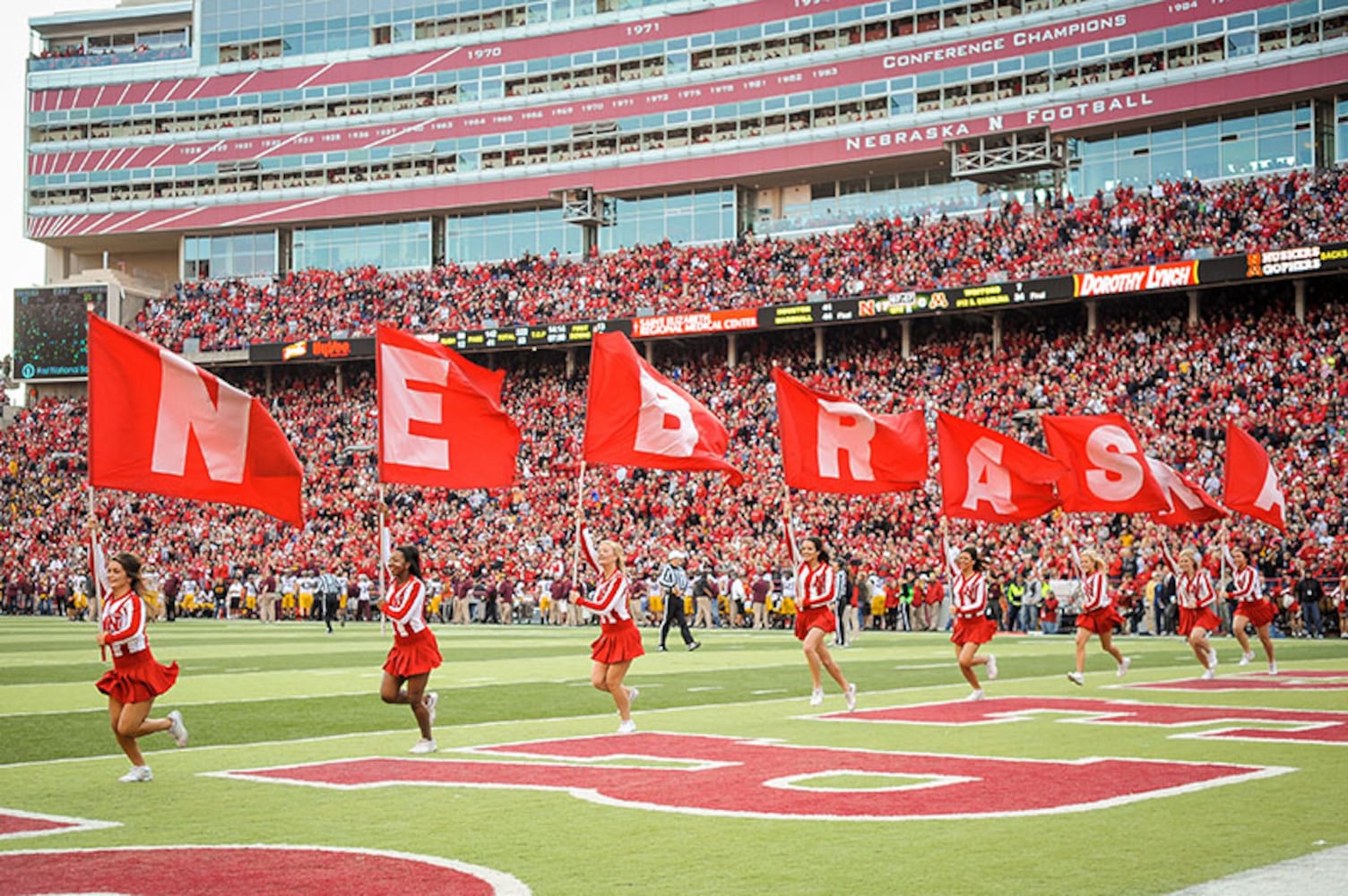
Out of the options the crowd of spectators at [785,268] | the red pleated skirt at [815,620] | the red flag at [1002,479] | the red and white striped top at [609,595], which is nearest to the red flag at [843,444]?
the red flag at [1002,479]

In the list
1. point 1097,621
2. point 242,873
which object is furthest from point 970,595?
point 242,873

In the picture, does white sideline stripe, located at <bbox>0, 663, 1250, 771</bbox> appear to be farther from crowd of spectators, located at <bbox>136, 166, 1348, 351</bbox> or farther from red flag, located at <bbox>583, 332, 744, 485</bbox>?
crowd of spectators, located at <bbox>136, 166, 1348, 351</bbox>

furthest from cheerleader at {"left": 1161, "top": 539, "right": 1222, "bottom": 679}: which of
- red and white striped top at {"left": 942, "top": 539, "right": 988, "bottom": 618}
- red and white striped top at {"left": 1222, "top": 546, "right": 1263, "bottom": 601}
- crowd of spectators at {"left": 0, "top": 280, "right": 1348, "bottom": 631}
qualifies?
crowd of spectators at {"left": 0, "top": 280, "right": 1348, "bottom": 631}

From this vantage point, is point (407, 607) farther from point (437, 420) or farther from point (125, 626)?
point (437, 420)

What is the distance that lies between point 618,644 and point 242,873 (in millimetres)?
7116

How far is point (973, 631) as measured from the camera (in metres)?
18.1

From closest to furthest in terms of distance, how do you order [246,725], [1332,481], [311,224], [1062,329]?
[246,725]
[1332,481]
[1062,329]
[311,224]

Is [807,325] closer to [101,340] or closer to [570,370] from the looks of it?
[570,370]

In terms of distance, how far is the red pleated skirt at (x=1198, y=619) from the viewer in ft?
68.1

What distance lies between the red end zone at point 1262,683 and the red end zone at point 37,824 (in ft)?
44.4

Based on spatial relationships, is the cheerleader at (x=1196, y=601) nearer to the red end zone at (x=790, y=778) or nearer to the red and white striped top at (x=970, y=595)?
the red and white striped top at (x=970, y=595)

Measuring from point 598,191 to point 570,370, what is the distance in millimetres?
10467

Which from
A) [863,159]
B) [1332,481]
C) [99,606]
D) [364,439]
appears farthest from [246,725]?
[863,159]

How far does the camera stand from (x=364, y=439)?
5888 cm
